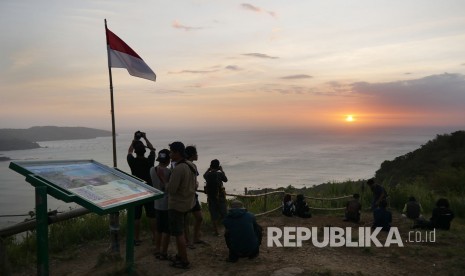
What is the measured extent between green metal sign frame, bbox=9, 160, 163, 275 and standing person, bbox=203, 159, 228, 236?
2334 mm

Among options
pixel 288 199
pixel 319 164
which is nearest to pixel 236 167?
pixel 319 164

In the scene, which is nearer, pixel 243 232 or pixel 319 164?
pixel 243 232

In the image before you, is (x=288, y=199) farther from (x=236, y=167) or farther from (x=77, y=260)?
(x=236, y=167)

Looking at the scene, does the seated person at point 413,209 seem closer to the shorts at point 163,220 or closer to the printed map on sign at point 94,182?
the shorts at point 163,220

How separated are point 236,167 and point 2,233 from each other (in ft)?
247

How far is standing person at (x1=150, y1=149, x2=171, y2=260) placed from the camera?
5488 mm

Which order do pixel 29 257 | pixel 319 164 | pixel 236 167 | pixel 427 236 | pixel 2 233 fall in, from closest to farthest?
pixel 2 233
pixel 29 257
pixel 427 236
pixel 236 167
pixel 319 164

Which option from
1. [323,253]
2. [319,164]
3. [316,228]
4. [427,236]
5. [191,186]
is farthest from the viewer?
[319,164]

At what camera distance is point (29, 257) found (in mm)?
6137

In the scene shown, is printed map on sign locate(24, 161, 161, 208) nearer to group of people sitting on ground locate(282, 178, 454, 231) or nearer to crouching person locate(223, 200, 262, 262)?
crouching person locate(223, 200, 262, 262)

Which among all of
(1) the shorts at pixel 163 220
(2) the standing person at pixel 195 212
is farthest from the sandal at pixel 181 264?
(2) the standing person at pixel 195 212

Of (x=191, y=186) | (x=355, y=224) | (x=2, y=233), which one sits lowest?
(x=355, y=224)

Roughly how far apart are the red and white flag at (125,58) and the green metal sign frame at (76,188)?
2472 mm

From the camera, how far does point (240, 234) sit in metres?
5.76
